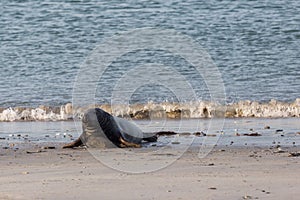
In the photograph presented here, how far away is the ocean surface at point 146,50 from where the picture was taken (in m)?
15.2

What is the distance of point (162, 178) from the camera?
283 inches

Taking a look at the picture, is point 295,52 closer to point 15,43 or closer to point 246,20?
point 246,20

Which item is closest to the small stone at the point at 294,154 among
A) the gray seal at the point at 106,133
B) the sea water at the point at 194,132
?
the sea water at the point at 194,132

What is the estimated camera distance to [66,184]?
689 centimetres

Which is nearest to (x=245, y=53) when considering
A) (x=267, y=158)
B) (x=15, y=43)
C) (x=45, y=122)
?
(x=15, y=43)

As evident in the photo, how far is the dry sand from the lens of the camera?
6.45m

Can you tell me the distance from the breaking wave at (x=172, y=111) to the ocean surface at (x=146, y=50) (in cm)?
49

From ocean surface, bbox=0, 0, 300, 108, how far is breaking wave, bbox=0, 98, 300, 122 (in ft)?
1.59

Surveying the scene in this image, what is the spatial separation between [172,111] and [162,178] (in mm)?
5979

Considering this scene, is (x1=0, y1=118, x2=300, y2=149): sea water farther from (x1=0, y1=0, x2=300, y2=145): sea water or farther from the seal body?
the seal body

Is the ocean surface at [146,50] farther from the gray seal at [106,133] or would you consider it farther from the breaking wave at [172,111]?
the gray seal at [106,133]

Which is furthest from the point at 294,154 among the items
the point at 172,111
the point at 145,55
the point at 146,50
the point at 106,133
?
the point at 146,50

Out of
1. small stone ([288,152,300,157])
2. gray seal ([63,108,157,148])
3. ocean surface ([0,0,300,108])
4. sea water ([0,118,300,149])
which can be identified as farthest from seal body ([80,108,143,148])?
ocean surface ([0,0,300,108])

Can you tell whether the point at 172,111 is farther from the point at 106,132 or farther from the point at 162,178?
the point at 162,178
